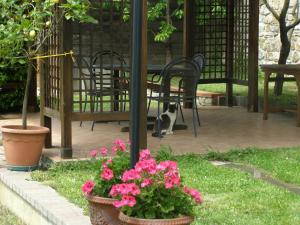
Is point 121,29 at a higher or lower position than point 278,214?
higher

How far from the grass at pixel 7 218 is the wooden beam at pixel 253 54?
542 cm

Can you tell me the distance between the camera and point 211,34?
11898mm

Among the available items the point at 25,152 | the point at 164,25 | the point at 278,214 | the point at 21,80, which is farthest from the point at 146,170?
the point at 164,25

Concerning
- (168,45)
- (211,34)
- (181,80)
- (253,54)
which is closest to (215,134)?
(181,80)

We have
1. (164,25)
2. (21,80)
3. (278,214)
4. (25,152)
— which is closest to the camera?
(278,214)

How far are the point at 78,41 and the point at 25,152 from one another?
1283mm

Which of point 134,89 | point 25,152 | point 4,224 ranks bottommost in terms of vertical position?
point 4,224

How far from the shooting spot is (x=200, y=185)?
6195 mm

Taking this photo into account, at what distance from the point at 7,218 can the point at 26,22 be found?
169 cm

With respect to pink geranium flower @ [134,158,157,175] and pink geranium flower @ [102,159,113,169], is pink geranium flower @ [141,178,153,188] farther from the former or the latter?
pink geranium flower @ [102,159,113,169]

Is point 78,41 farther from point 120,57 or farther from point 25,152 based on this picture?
point 25,152

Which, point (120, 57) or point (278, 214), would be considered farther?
point (120, 57)

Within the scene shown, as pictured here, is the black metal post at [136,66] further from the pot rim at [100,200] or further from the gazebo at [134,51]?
the pot rim at [100,200]

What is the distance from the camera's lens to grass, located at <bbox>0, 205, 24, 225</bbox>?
600 cm
